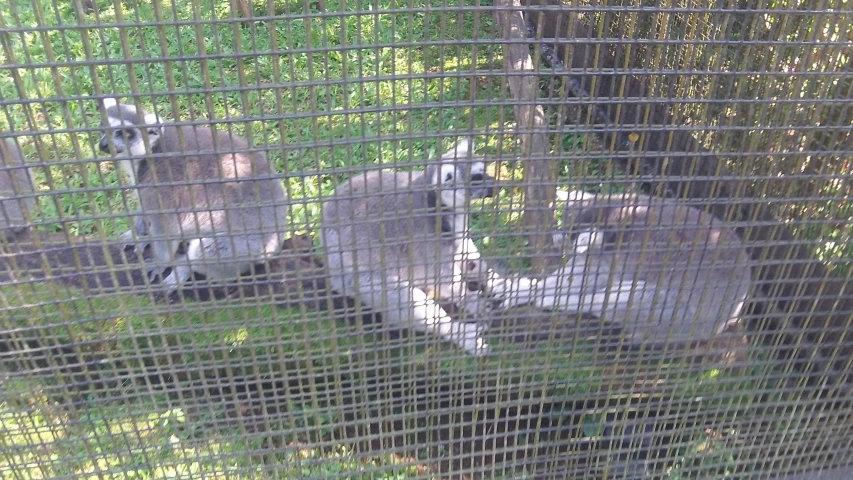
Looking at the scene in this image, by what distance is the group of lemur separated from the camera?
6.68ft

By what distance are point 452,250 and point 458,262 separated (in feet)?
1.88

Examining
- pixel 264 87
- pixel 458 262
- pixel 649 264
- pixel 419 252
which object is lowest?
pixel 419 252

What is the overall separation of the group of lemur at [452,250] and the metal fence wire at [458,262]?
31 mm

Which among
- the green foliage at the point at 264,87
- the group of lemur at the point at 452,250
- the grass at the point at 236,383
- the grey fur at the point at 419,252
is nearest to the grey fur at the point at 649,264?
the group of lemur at the point at 452,250

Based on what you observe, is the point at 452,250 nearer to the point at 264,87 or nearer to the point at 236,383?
the point at 236,383

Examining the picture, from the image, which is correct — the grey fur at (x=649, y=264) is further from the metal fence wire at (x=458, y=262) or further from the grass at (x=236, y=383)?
the grass at (x=236, y=383)

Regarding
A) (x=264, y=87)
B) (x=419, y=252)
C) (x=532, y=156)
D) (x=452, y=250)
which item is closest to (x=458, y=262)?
(x=452, y=250)

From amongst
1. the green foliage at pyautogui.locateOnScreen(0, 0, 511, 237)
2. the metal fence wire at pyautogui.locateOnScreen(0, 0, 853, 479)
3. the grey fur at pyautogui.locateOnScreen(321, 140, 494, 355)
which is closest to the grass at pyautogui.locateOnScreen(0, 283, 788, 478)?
the metal fence wire at pyautogui.locateOnScreen(0, 0, 853, 479)

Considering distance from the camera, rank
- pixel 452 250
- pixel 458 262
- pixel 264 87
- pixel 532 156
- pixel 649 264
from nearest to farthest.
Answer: pixel 264 87
pixel 532 156
pixel 649 264
pixel 458 262
pixel 452 250

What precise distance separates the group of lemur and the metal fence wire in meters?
0.03

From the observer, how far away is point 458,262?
7.90 feet

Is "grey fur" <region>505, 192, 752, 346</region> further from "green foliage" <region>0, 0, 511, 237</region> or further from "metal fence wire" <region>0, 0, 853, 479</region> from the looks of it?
"green foliage" <region>0, 0, 511, 237</region>

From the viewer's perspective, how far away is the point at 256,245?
3.45m

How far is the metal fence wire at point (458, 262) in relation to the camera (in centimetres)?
169
